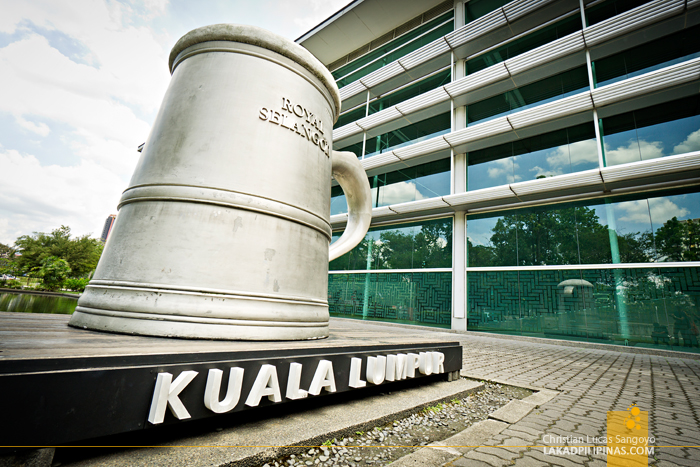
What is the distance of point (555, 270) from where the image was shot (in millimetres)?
10016

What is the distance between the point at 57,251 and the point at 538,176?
34.4 m

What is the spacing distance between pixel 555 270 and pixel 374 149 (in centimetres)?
884

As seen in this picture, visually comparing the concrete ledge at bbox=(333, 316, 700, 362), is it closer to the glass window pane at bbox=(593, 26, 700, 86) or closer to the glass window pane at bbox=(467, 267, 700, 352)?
the glass window pane at bbox=(467, 267, 700, 352)

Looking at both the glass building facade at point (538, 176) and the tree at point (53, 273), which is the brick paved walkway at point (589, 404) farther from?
the tree at point (53, 273)

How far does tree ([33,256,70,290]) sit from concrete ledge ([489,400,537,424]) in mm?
27289

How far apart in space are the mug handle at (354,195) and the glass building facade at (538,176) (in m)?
8.79

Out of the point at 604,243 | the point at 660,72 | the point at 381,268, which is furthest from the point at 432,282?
the point at 660,72

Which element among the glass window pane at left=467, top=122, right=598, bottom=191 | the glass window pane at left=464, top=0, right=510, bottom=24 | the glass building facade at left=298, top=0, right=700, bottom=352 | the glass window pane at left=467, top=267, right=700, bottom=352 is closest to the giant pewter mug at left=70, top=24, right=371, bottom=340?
the glass building facade at left=298, top=0, right=700, bottom=352

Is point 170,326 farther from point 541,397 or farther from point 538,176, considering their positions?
point 538,176

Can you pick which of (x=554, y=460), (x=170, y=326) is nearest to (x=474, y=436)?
(x=554, y=460)

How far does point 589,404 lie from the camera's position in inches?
125

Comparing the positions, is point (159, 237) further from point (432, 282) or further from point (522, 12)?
point (522, 12)

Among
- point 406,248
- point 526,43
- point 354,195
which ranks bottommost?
point 354,195

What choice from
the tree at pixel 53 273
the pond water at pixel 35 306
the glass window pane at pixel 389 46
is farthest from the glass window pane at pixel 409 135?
the tree at pixel 53 273
